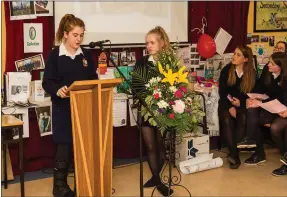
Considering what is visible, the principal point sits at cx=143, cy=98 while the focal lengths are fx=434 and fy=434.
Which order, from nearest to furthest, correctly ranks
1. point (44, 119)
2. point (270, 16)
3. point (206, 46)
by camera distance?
1. point (44, 119)
2. point (206, 46)
3. point (270, 16)

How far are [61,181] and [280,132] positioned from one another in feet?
7.27

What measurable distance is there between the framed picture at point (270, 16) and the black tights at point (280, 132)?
1588 millimetres

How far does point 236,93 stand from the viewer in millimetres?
4508

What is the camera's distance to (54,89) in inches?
125

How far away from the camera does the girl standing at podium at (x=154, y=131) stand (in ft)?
11.3

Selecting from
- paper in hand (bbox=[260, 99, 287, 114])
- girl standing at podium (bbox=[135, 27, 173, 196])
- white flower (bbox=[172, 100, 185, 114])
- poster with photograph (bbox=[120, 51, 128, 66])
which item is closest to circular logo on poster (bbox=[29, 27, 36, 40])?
poster with photograph (bbox=[120, 51, 128, 66])

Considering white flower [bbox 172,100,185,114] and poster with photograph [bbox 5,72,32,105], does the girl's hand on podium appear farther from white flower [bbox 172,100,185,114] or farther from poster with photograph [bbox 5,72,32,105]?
poster with photograph [bbox 5,72,32,105]

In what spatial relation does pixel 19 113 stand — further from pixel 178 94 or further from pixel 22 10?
pixel 178 94

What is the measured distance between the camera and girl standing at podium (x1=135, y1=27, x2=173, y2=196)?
11.3 feet

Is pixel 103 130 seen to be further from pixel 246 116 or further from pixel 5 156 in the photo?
pixel 246 116

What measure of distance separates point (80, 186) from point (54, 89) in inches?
28.8

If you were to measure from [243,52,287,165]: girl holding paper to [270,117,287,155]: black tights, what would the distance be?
13 centimetres

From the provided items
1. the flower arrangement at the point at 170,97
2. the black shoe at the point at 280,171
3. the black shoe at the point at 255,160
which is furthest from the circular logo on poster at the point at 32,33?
the black shoe at the point at 280,171

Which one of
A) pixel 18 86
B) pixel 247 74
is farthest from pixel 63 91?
pixel 247 74
